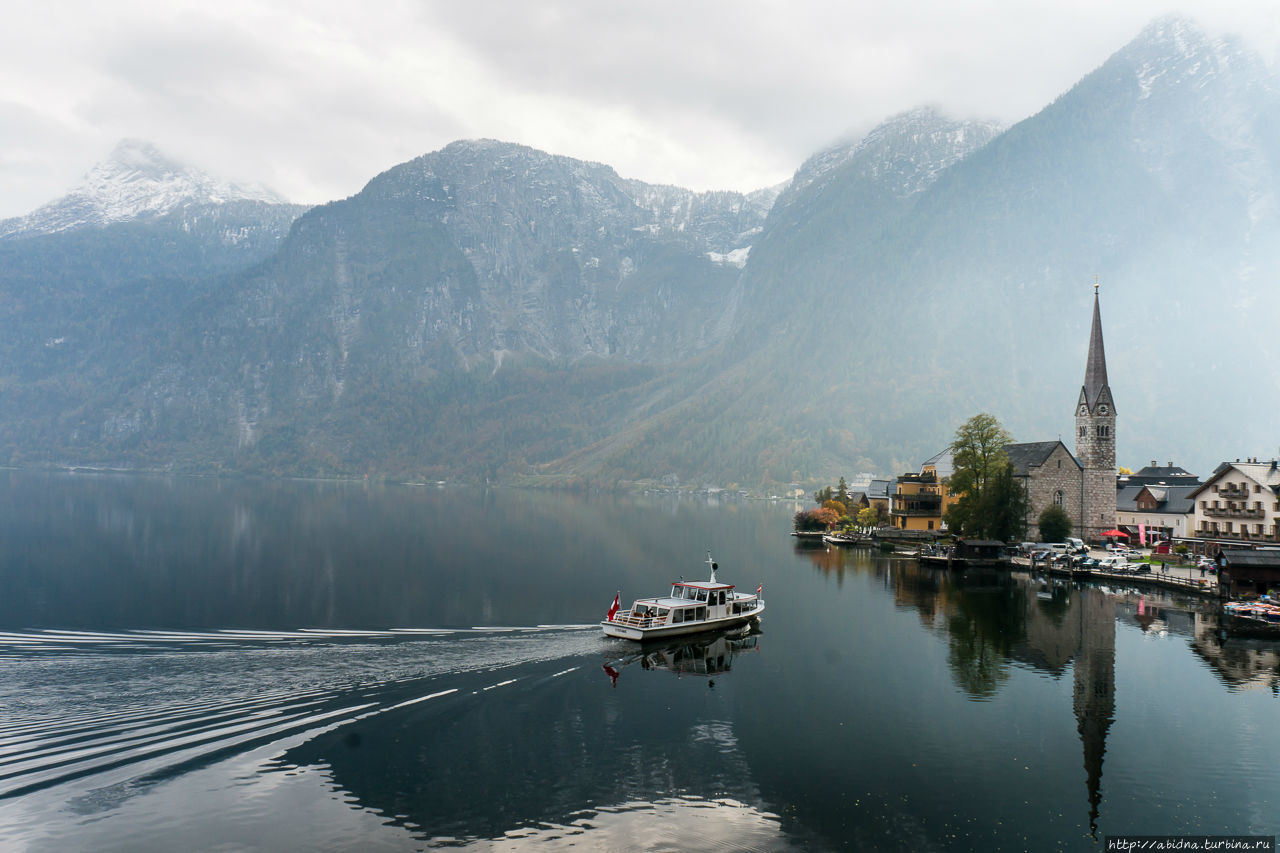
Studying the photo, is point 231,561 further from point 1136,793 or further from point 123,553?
point 1136,793

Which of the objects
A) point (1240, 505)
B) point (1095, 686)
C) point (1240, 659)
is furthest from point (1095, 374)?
point (1095, 686)

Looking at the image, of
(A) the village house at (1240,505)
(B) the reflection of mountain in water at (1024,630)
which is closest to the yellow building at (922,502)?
(A) the village house at (1240,505)

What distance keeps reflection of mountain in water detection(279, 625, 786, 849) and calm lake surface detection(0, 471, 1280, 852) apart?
15 centimetres

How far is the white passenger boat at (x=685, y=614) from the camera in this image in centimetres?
5216

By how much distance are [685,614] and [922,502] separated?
91.5 metres

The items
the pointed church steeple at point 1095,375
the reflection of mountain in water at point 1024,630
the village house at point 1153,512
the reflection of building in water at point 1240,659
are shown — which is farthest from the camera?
the pointed church steeple at point 1095,375

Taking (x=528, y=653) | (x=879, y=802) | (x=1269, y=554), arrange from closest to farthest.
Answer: (x=879, y=802) → (x=528, y=653) → (x=1269, y=554)

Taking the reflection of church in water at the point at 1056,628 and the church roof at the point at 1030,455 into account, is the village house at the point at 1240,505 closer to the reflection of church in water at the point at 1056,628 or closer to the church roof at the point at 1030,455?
the church roof at the point at 1030,455

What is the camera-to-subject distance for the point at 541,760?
104 ft

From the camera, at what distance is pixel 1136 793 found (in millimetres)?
29969

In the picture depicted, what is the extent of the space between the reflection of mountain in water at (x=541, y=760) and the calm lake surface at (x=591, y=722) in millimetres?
148

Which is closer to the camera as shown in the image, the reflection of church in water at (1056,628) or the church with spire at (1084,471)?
the reflection of church in water at (1056,628)

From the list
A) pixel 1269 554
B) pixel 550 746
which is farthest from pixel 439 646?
pixel 1269 554

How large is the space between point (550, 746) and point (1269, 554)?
66.6 meters
